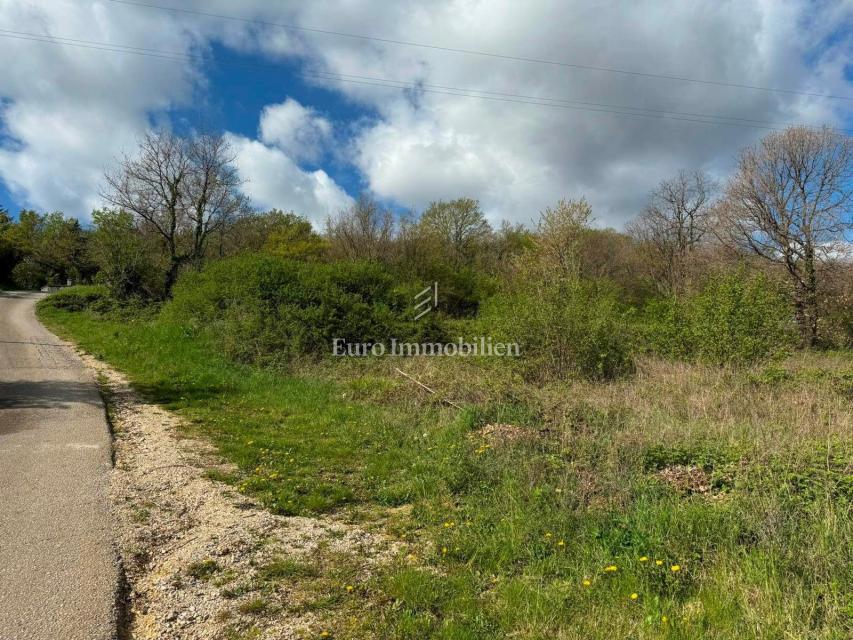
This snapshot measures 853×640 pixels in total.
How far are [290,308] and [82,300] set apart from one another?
19.2 metres

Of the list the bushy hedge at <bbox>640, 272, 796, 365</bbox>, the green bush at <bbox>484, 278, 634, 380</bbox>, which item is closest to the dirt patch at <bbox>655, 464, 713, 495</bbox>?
the green bush at <bbox>484, 278, 634, 380</bbox>

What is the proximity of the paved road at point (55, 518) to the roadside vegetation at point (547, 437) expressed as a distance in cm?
85

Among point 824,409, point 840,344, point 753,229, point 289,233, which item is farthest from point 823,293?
point 289,233

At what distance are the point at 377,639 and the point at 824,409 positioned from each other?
29.4 ft

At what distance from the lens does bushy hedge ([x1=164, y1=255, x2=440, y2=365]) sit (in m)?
15.3

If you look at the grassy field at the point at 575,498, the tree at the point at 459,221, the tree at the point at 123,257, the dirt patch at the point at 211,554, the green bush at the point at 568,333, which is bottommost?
the dirt patch at the point at 211,554

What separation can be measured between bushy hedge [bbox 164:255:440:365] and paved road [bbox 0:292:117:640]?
575 cm

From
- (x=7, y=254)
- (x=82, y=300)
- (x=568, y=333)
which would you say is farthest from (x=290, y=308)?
(x=7, y=254)

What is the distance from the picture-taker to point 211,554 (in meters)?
3.95

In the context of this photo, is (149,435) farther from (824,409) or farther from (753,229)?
(753,229)

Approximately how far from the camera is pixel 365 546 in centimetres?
425

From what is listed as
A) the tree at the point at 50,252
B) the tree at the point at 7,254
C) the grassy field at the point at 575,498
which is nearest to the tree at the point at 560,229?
the grassy field at the point at 575,498

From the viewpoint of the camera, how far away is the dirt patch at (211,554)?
3164 millimetres

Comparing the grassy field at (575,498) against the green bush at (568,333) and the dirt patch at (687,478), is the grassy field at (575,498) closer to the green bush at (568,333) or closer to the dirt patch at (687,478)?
the dirt patch at (687,478)
